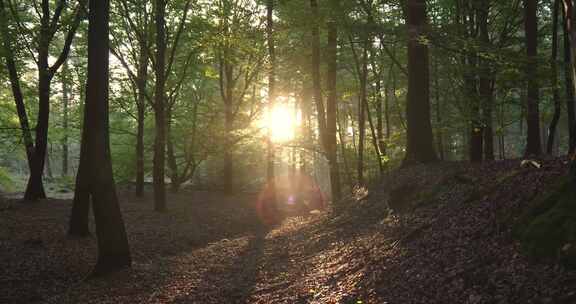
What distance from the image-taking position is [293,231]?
56.8 ft

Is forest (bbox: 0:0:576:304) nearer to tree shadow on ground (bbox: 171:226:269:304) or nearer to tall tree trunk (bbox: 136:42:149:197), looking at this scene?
tree shadow on ground (bbox: 171:226:269:304)

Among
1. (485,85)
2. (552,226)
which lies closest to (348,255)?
(552,226)

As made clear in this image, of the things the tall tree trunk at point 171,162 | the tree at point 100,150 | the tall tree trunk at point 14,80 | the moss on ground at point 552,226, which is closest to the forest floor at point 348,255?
the moss on ground at point 552,226

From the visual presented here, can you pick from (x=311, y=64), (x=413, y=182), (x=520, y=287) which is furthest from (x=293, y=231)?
(x=520, y=287)

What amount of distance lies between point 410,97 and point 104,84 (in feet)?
32.8

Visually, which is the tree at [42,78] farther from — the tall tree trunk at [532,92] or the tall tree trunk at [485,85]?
the tall tree trunk at [532,92]

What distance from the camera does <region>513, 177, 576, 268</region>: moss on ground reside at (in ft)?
17.8

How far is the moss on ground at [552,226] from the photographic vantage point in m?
5.43

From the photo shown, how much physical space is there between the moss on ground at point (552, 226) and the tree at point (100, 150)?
903 cm

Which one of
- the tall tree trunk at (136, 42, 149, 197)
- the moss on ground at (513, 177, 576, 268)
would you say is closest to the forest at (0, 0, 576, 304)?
the moss on ground at (513, 177, 576, 268)

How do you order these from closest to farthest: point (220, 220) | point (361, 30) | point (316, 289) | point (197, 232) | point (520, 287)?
1. point (520, 287)
2. point (316, 289)
3. point (361, 30)
4. point (197, 232)
5. point (220, 220)

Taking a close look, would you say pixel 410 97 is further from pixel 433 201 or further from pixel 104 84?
pixel 104 84

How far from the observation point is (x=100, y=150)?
1024cm

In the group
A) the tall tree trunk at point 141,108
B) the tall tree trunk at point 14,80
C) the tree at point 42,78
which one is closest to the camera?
the tall tree trunk at point 14,80
